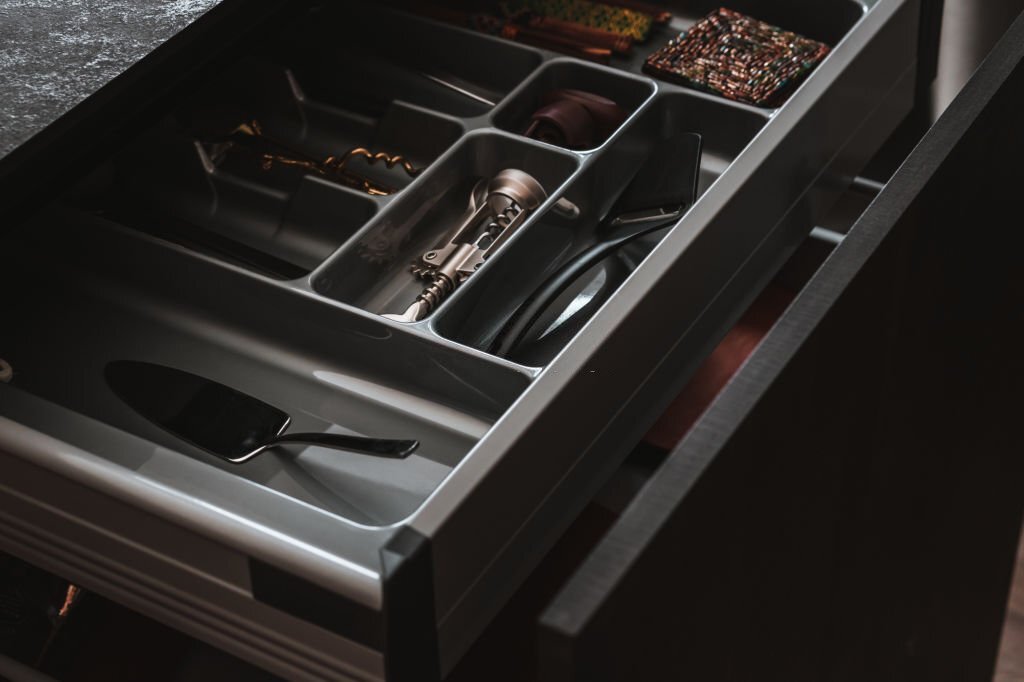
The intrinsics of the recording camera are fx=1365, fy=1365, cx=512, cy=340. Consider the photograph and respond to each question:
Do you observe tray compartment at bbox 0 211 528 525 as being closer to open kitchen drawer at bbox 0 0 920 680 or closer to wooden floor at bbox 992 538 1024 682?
open kitchen drawer at bbox 0 0 920 680

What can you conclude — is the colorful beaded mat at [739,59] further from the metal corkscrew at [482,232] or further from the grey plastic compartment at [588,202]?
the metal corkscrew at [482,232]

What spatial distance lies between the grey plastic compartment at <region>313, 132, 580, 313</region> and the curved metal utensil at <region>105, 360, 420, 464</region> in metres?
0.09

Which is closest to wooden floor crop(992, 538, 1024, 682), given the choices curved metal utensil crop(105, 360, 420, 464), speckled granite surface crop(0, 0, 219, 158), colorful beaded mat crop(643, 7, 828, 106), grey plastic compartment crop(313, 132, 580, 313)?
colorful beaded mat crop(643, 7, 828, 106)

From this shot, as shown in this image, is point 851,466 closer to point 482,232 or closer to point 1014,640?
point 482,232

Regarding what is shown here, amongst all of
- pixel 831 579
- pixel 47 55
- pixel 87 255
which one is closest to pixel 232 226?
pixel 87 255

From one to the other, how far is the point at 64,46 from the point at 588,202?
0.34 meters

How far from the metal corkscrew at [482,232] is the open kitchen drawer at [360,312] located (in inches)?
0.6

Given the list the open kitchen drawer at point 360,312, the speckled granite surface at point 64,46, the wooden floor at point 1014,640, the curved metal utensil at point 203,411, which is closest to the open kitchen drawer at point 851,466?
the open kitchen drawer at point 360,312

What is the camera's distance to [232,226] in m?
0.96

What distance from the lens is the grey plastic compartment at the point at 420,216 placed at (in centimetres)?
85

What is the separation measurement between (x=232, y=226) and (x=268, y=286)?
0.18 m

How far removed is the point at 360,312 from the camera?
77 cm

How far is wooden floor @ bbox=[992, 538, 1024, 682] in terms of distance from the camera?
1.48 m

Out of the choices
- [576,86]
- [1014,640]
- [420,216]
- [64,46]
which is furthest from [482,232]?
[1014,640]
